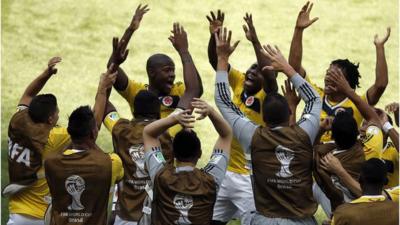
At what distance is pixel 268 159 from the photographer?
927cm

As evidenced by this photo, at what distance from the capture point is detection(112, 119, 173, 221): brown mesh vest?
393 inches

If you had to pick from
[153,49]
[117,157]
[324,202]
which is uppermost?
[153,49]

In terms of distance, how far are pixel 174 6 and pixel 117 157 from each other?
389 inches

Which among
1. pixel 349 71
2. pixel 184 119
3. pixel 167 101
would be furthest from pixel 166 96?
pixel 184 119

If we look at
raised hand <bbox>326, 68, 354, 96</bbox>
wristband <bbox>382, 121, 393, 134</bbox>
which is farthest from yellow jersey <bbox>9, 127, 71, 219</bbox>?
wristband <bbox>382, 121, 393, 134</bbox>

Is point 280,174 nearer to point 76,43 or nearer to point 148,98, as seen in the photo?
point 148,98

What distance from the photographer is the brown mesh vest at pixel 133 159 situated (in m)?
9.98

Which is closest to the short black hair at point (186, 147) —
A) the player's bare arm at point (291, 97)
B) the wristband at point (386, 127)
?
the player's bare arm at point (291, 97)

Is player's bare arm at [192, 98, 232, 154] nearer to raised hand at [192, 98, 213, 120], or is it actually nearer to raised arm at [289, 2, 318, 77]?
raised hand at [192, 98, 213, 120]

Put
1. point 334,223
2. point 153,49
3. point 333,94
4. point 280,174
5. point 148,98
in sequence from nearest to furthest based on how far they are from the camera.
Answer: point 334,223 < point 280,174 < point 148,98 < point 333,94 < point 153,49

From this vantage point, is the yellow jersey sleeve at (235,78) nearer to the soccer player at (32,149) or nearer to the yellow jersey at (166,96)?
the yellow jersey at (166,96)

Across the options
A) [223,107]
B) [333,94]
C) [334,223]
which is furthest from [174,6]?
[334,223]

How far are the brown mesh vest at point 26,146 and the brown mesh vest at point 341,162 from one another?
269cm

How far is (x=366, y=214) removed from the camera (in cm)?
823
